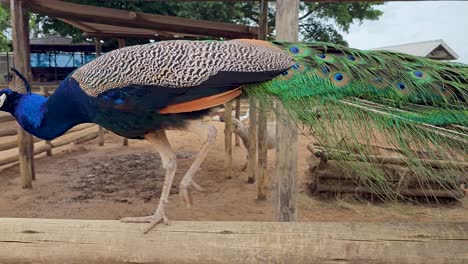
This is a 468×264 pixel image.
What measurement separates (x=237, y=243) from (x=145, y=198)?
3.24m

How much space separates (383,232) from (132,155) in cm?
606

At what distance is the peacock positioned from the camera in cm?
191

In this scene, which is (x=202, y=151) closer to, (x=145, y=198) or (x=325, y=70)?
(x=325, y=70)

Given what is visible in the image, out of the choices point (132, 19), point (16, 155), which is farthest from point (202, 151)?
point (16, 155)

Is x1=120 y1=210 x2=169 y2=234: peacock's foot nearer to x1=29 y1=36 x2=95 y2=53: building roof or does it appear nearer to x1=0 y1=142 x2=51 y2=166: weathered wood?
x1=0 y1=142 x2=51 y2=166: weathered wood

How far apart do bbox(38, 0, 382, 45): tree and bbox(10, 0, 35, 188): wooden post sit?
717 cm

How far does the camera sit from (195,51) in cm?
204

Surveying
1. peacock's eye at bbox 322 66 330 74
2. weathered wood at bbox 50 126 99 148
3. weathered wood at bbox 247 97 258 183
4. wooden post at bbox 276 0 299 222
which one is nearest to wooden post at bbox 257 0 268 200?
weathered wood at bbox 247 97 258 183

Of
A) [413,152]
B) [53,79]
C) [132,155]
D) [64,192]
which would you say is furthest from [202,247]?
[53,79]

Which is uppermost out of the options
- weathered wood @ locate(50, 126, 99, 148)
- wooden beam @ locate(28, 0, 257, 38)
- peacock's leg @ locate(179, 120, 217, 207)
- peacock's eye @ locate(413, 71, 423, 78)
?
wooden beam @ locate(28, 0, 257, 38)

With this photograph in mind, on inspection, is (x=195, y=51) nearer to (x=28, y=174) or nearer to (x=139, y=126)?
(x=139, y=126)

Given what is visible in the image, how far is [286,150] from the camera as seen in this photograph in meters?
3.22

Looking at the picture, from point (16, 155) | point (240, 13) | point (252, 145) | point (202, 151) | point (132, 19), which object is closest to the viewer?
point (202, 151)

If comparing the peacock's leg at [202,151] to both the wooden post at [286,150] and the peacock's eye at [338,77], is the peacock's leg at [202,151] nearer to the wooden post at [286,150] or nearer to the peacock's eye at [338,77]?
the peacock's eye at [338,77]
